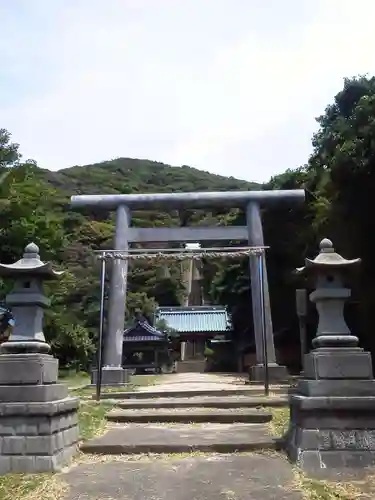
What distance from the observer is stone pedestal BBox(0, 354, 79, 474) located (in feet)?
17.5

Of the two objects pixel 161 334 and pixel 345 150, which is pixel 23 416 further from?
pixel 161 334

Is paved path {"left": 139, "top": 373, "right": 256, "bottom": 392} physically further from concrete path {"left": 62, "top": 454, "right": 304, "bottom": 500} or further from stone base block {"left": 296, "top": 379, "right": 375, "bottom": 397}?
stone base block {"left": 296, "top": 379, "right": 375, "bottom": 397}

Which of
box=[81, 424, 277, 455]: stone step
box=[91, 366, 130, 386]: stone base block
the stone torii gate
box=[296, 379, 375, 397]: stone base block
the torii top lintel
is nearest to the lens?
box=[296, 379, 375, 397]: stone base block

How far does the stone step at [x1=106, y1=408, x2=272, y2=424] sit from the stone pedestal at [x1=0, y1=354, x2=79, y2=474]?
2.43 m

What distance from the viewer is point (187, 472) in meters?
5.41

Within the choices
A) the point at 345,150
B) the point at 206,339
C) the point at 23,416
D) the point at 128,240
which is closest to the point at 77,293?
the point at 206,339

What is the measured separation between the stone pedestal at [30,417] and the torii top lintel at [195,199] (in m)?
11.0

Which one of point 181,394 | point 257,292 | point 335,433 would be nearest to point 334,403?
point 335,433

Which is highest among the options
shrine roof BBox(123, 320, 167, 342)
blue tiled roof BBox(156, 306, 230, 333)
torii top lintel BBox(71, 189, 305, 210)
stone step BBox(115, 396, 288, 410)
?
torii top lintel BBox(71, 189, 305, 210)

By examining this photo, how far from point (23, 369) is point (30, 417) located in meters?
0.49

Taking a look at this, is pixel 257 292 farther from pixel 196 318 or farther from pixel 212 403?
pixel 196 318

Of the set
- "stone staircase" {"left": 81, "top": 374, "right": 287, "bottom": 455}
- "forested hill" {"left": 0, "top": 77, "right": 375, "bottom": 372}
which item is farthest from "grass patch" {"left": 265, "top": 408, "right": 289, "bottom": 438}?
"forested hill" {"left": 0, "top": 77, "right": 375, "bottom": 372}

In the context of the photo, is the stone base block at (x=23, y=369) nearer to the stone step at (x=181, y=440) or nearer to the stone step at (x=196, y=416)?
the stone step at (x=181, y=440)

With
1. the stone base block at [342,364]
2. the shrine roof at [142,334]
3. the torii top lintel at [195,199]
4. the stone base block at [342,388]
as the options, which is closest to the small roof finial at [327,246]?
the stone base block at [342,364]
